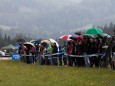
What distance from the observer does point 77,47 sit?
29.6 m

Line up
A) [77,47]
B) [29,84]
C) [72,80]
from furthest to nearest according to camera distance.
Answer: [77,47]
[72,80]
[29,84]

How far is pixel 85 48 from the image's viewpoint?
2869 centimetres

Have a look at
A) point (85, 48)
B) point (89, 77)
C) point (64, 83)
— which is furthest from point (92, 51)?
point (64, 83)

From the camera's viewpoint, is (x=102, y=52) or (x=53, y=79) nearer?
(x=53, y=79)

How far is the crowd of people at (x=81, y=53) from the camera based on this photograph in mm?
26728

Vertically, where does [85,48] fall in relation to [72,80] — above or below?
above

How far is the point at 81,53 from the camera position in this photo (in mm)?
29375

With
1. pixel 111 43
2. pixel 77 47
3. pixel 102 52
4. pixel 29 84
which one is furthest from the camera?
pixel 77 47

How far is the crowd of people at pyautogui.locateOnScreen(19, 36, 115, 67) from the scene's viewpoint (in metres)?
26.7

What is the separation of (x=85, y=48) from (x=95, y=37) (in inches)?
46.0

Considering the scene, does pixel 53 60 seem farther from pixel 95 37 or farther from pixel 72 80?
pixel 72 80

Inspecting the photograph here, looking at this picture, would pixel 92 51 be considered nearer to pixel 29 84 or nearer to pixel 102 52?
pixel 102 52

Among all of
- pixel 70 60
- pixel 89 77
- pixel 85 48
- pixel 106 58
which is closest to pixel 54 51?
pixel 70 60

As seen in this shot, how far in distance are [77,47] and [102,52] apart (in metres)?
2.69
